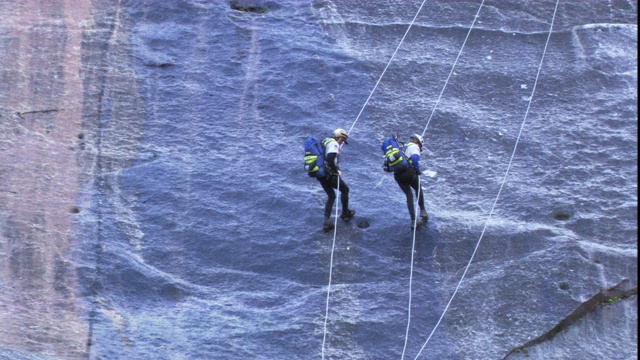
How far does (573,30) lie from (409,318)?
351 inches

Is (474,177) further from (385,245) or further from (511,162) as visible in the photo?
(385,245)

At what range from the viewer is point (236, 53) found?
65.3 feet

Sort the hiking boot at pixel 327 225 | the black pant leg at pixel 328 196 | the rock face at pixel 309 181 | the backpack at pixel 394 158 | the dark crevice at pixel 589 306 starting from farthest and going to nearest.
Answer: the hiking boot at pixel 327 225
the black pant leg at pixel 328 196
the backpack at pixel 394 158
the rock face at pixel 309 181
the dark crevice at pixel 589 306

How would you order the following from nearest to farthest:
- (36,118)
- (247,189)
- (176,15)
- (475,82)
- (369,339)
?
(369,339)
(247,189)
(36,118)
(475,82)
(176,15)

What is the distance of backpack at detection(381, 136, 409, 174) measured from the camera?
1521cm

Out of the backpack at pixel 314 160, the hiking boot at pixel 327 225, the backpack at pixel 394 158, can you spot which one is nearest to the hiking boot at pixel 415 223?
the backpack at pixel 394 158

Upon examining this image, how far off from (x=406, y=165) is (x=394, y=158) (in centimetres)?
23

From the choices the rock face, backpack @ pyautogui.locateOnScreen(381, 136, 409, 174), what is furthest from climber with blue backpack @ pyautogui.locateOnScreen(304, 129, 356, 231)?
backpack @ pyautogui.locateOnScreen(381, 136, 409, 174)

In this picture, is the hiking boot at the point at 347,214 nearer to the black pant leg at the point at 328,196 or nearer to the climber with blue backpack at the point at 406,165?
the black pant leg at the point at 328,196

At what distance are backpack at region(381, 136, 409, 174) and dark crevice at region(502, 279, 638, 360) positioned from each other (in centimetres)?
337

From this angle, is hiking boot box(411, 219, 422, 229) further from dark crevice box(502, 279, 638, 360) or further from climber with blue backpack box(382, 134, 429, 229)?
dark crevice box(502, 279, 638, 360)

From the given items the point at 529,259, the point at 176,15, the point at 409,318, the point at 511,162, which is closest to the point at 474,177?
the point at 511,162

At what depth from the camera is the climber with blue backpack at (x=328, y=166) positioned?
15258 mm

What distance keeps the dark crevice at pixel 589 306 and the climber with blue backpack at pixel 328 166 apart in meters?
3.80
